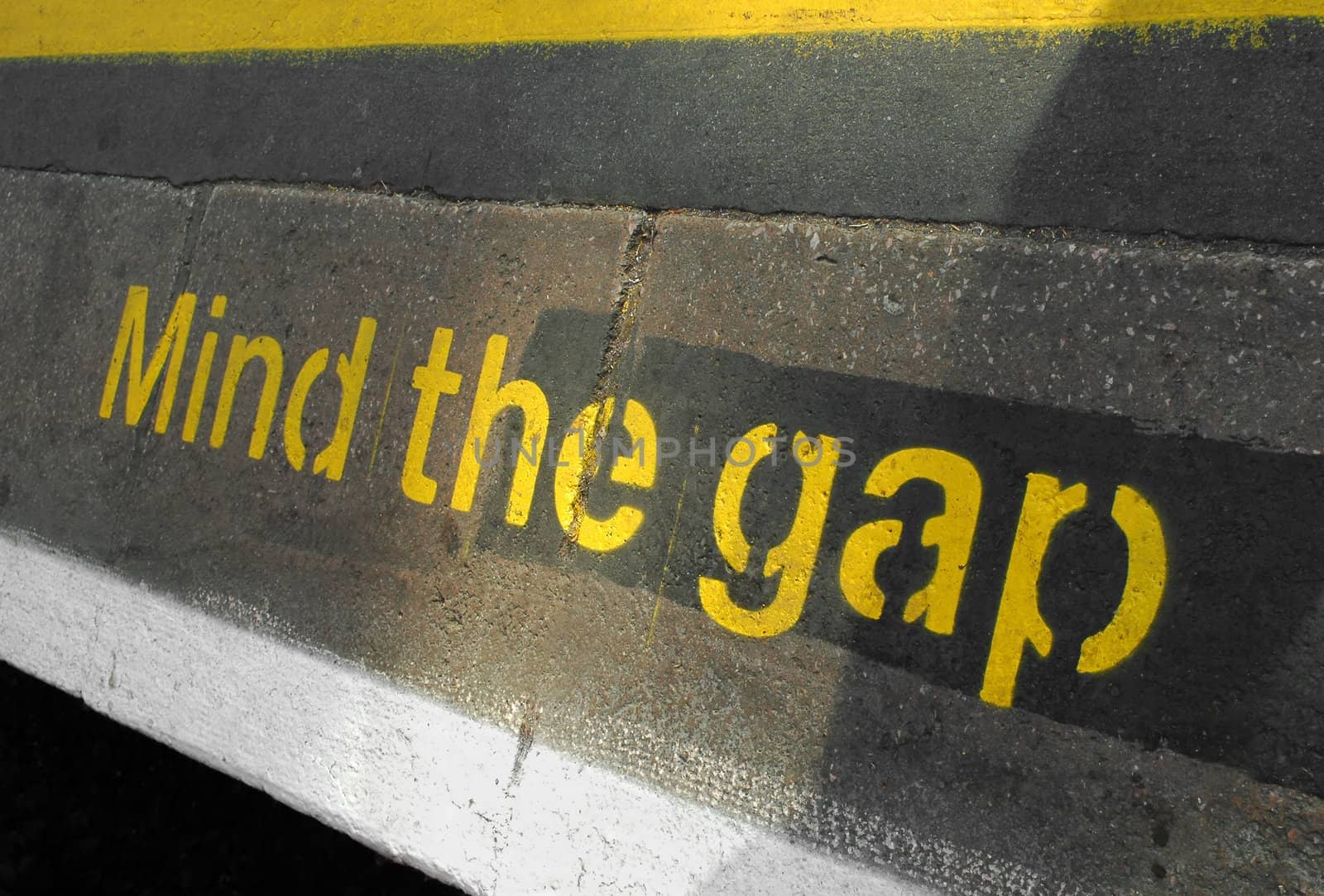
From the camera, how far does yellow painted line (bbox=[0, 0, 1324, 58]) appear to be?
2705mm

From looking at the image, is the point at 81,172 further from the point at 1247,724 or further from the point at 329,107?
the point at 1247,724

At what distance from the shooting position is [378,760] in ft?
9.49

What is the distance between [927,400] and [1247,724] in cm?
115

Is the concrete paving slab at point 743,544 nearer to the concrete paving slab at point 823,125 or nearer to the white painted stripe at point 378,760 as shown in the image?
the white painted stripe at point 378,760

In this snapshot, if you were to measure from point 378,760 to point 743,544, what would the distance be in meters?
1.39

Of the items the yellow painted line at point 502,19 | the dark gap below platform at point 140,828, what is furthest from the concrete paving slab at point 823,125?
the dark gap below platform at point 140,828

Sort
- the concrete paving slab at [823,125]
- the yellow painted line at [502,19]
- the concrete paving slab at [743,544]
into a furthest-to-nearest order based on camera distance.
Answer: the yellow painted line at [502,19] < the concrete paving slab at [823,125] < the concrete paving slab at [743,544]

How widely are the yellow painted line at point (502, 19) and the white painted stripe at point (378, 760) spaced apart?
2.38m

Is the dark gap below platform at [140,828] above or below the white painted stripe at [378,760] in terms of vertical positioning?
below

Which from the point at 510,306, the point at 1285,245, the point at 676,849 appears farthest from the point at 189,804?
the point at 1285,245

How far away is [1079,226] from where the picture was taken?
2.57m

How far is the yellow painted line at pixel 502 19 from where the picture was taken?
106 inches

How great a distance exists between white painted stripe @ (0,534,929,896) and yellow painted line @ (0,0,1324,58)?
2.38 m

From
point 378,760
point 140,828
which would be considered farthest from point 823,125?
point 140,828
